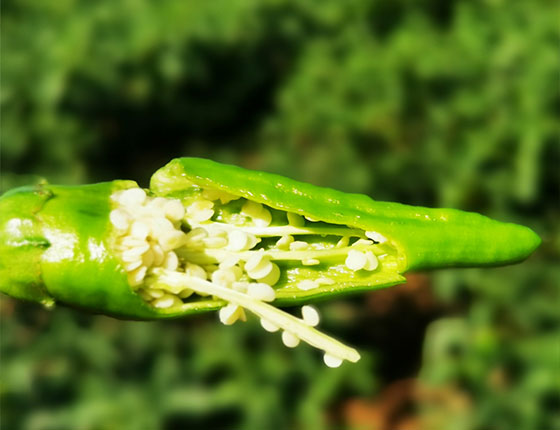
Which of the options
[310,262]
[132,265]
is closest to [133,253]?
[132,265]

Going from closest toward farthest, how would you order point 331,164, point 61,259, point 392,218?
point 61,259 < point 392,218 < point 331,164

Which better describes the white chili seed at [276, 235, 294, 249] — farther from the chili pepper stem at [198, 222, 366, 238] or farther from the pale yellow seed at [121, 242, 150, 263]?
the pale yellow seed at [121, 242, 150, 263]

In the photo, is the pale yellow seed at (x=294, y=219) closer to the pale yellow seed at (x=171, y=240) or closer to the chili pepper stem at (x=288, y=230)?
the chili pepper stem at (x=288, y=230)

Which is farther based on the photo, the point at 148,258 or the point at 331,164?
the point at 331,164

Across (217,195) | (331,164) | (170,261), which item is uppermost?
(331,164)

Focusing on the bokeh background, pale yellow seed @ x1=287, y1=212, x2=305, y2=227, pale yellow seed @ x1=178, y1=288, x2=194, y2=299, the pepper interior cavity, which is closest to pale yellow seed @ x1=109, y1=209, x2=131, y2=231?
the pepper interior cavity

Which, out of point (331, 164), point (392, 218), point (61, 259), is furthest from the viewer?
point (331, 164)

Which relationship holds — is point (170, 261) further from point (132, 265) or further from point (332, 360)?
point (332, 360)
